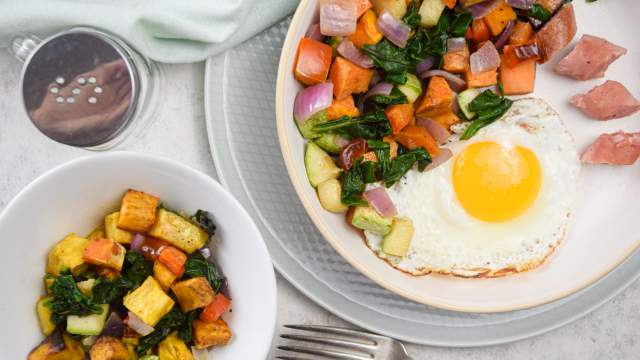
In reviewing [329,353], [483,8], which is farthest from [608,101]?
[329,353]

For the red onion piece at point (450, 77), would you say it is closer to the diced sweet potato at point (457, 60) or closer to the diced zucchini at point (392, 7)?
the diced sweet potato at point (457, 60)

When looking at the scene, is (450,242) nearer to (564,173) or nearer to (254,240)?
(564,173)

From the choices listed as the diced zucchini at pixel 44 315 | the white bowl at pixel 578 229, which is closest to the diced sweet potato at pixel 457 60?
the white bowl at pixel 578 229

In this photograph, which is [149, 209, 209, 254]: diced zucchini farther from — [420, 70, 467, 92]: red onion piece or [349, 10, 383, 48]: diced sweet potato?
[420, 70, 467, 92]: red onion piece

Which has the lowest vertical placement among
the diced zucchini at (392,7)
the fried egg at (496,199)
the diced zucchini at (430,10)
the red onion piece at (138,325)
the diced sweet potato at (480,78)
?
the fried egg at (496,199)

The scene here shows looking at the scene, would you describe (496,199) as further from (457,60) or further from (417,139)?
(457,60)
